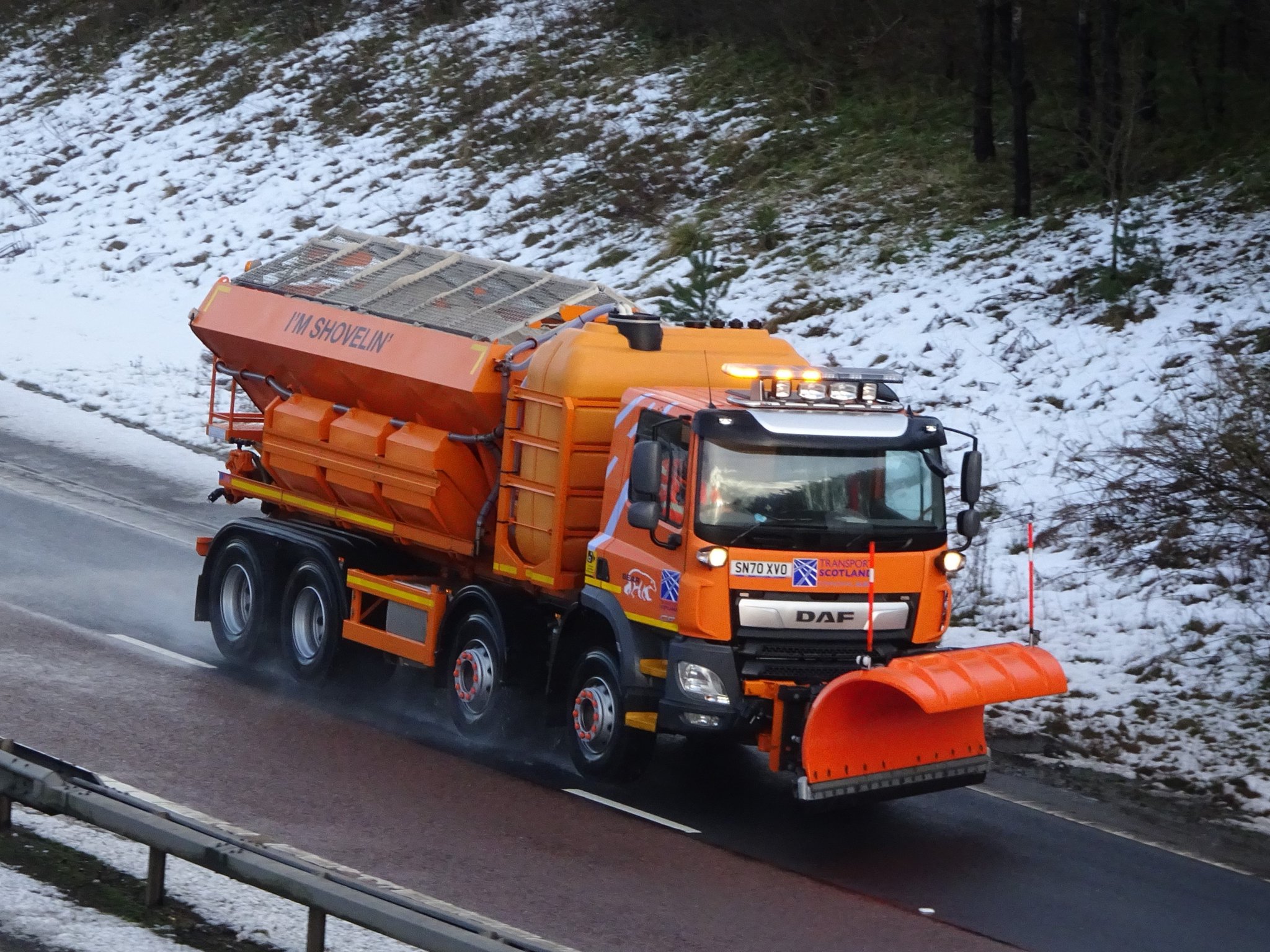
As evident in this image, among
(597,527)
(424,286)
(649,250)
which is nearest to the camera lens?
(597,527)

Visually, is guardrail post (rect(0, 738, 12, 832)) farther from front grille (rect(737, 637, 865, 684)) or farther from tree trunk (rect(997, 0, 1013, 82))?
tree trunk (rect(997, 0, 1013, 82))

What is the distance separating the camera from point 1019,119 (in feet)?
65.5

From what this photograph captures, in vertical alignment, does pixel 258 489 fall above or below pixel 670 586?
above

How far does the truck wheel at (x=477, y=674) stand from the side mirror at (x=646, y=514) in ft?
5.36

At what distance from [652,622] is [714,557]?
65cm

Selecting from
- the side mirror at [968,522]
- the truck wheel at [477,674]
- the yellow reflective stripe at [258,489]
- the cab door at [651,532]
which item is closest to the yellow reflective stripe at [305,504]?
the yellow reflective stripe at [258,489]

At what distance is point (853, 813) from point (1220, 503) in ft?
13.2

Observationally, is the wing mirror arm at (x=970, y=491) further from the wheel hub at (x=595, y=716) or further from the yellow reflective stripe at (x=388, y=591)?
the yellow reflective stripe at (x=388, y=591)

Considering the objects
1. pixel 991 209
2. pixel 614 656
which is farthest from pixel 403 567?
pixel 991 209

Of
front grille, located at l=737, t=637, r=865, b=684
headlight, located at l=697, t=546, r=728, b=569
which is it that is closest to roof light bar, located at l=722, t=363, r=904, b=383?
headlight, located at l=697, t=546, r=728, b=569

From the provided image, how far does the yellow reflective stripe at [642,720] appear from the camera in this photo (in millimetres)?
9367

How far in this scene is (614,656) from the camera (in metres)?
9.77

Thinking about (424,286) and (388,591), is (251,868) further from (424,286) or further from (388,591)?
(424,286)

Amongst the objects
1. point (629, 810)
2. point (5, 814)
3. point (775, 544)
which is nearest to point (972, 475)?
point (775, 544)
